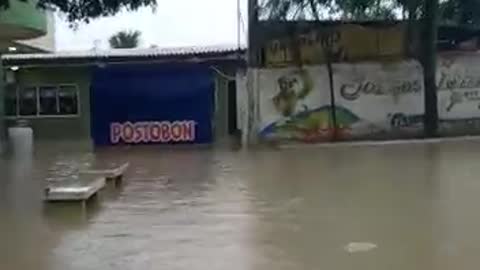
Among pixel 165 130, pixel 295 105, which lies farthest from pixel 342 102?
pixel 165 130

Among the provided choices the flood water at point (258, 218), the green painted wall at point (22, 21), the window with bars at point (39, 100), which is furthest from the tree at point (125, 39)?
the flood water at point (258, 218)

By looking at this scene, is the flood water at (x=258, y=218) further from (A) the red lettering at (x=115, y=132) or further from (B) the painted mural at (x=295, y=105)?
(A) the red lettering at (x=115, y=132)

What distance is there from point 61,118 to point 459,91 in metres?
14.1

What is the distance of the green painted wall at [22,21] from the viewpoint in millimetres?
23062

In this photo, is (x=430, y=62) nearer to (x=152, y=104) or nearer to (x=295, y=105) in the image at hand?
(x=295, y=105)

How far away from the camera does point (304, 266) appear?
809 centimetres

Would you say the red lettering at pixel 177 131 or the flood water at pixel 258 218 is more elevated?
the red lettering at pixel 177 131

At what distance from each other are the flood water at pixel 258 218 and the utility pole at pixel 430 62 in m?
7.55

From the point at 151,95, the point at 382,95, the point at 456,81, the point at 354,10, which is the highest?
the point at 354,10

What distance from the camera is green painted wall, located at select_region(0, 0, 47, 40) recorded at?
908 inches

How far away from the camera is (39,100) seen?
33156 millimetres

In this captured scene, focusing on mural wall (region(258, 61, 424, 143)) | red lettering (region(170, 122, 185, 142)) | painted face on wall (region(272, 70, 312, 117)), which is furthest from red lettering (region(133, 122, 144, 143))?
painted face on wall (region(272, 70, 312, 117))

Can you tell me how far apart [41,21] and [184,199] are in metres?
14.0

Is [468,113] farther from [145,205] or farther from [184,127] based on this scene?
[145,205]
